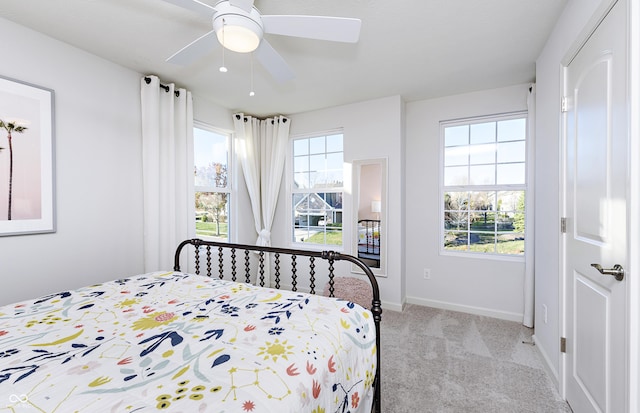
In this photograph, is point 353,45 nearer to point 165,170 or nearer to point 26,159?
point 165,170

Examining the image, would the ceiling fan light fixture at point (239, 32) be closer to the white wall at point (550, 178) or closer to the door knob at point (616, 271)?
the white wall at point (550, 178)

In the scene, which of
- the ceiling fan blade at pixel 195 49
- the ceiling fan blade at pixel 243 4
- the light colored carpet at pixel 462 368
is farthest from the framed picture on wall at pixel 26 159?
the light colored carpet at pixel 462 368

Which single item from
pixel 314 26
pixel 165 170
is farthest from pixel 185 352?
pixel 165 170

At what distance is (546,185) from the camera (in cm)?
210

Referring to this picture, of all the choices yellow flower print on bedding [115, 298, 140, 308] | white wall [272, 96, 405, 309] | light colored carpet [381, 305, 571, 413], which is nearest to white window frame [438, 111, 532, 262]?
white wall [272, 96, 405, 309]

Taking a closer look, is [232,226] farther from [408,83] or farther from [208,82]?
[408,83]

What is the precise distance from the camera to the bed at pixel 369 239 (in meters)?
3.40

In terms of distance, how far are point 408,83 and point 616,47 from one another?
1769 millimetres

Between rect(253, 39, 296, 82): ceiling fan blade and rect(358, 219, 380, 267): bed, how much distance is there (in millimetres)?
2006

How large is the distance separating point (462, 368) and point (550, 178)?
1.55m

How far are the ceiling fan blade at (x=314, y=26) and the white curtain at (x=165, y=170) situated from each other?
1.69 metres

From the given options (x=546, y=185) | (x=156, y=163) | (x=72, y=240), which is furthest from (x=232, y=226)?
(x=546, y=185)

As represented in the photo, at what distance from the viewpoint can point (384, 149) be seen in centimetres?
330

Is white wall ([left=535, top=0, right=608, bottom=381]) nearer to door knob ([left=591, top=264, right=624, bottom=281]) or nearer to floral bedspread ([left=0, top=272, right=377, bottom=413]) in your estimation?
door knob ([left=591, top=264, right=624, bottom=281])
